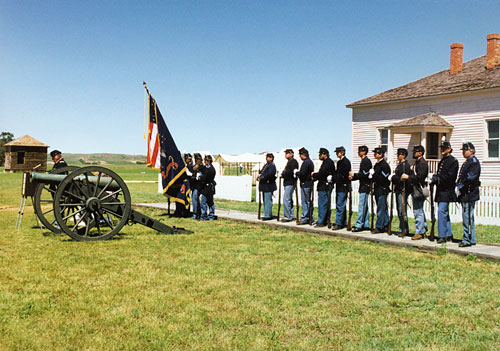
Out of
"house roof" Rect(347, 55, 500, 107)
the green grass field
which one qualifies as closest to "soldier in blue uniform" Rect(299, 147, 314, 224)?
the green grass field

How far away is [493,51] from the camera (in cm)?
2262

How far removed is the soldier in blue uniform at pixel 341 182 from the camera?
1174cm

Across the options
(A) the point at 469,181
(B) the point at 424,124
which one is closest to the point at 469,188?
(A) the point at 469,181

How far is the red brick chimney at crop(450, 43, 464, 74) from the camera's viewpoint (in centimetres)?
2458

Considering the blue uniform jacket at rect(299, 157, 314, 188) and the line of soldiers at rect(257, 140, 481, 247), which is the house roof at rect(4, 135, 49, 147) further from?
the blue uniform jacket at rect(299, 157, 314, 188)

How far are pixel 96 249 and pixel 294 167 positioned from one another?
5745 millimetres

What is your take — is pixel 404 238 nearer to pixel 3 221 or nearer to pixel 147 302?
pixel 147 302

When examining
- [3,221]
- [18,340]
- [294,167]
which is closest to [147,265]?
[18,340]

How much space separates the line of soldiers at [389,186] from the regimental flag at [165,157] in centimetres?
217


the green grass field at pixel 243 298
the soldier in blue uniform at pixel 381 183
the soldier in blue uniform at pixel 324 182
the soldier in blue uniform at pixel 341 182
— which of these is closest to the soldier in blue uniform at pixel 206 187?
the soldier in blue uniform at pixel 324 182

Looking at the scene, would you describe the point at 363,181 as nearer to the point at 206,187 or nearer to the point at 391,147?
the point at 206,187

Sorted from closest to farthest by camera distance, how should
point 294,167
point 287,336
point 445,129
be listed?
point 287,336
point 294,167
point 445,129

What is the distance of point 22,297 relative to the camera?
578 centimetres

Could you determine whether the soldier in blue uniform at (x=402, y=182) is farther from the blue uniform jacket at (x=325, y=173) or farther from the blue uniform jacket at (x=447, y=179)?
the blue uniform jacket at (x=325, y=173)
